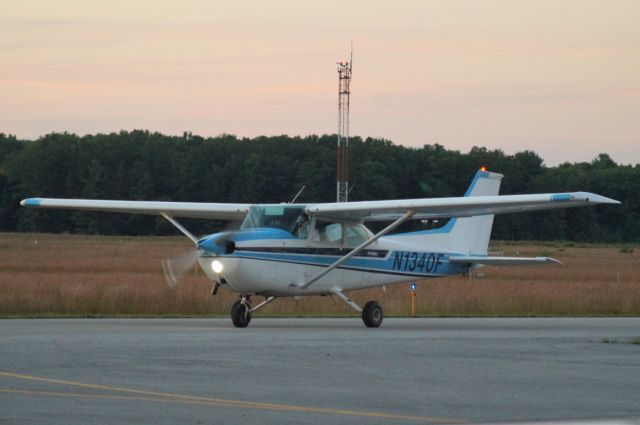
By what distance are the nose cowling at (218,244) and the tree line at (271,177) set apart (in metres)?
76.4

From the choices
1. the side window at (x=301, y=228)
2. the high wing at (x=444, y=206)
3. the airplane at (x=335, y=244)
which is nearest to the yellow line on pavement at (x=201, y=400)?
the airplane at (x=335, y=244)

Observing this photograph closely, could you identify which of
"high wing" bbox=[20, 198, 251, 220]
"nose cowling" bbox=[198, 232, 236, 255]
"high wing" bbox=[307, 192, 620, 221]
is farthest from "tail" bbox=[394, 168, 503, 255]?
"nose cowling" bbox=[198, 232, 236, 255]

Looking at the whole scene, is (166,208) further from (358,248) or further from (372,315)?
(372,315)

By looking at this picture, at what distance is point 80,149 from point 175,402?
110706mm

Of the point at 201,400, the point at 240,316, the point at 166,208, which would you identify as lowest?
the point at 201,400

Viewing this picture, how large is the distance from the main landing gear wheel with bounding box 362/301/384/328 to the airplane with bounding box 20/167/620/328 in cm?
2

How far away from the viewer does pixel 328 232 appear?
23125 millimetres

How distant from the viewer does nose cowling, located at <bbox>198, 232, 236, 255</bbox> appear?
2084 cm

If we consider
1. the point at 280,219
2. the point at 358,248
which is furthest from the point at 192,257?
the point at 358,248

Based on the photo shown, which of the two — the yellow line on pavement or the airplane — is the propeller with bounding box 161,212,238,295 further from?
the yellow line on pavement

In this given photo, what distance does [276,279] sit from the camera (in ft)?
71.8

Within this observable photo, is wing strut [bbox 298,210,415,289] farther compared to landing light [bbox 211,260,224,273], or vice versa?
wing strut [bbox 298,210,415,289]

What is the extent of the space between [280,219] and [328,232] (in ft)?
3.72

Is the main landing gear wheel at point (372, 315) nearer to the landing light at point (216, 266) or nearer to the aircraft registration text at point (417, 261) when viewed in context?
the aircraft registration text at point (417, 261)
